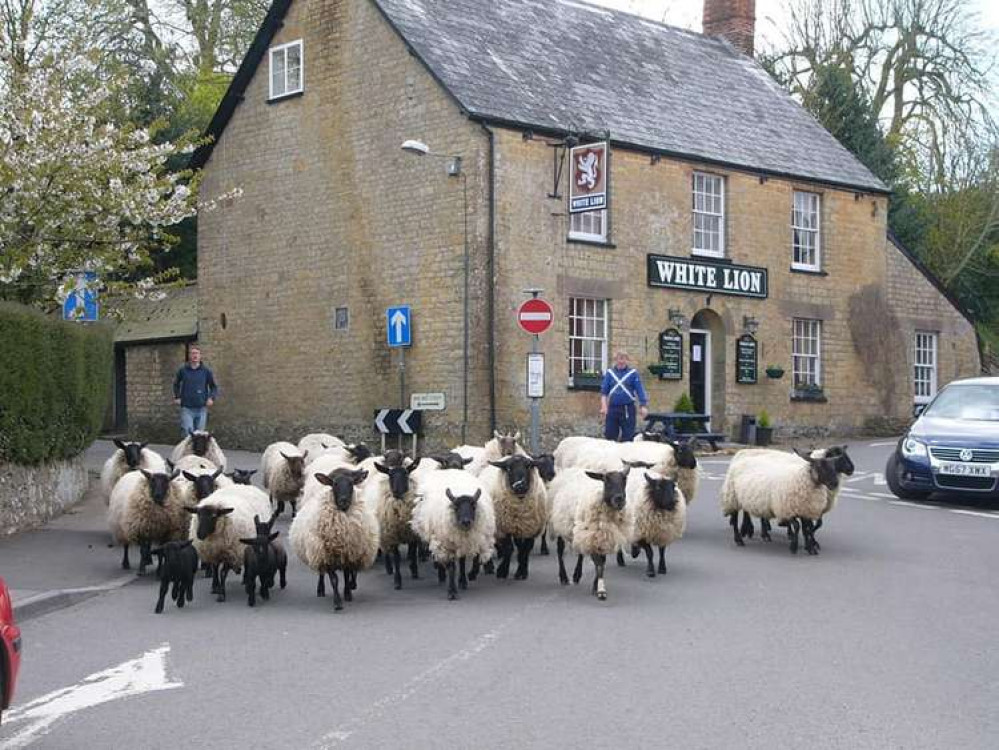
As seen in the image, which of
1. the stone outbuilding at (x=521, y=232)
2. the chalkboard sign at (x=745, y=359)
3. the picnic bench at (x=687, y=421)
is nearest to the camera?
the stone outbuilding at (x=521, y=232)

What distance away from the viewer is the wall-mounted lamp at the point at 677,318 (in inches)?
1107

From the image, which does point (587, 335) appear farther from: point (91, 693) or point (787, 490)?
point (91, 693)

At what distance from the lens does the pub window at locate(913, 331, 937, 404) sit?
113 ft

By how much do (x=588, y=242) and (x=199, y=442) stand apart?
12.5 metres

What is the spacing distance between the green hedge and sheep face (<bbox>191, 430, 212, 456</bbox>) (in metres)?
1.49

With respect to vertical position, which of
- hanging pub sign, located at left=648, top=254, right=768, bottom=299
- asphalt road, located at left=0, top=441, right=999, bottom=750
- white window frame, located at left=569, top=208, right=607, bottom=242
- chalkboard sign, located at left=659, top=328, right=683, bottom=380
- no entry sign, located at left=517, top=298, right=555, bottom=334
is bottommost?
asphalt road, located at left=0, top=441, right=999, bottom=750

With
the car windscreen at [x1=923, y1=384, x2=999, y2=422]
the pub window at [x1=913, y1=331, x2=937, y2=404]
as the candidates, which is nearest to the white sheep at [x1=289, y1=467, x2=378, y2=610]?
the car windscreen at [x1=923, y1=384, x2=999, y2=422]

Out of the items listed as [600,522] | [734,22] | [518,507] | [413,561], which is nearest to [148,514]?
[413,561]

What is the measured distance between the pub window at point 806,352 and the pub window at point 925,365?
4134 mm

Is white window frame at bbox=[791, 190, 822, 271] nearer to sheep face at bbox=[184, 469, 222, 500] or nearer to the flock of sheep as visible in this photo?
the flock of sheep

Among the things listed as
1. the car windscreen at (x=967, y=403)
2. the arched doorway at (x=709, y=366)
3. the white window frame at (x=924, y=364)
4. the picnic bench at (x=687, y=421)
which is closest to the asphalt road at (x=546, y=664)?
the car windscreen at (x=967, y=403)

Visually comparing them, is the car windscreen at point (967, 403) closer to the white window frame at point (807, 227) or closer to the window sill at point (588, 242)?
the window sill at point (588, 242)

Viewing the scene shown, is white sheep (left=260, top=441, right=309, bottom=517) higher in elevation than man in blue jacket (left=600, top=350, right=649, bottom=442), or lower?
lower

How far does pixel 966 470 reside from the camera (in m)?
17.1
